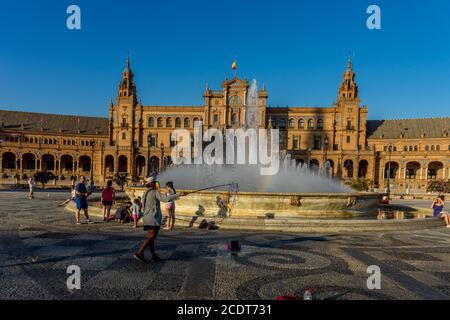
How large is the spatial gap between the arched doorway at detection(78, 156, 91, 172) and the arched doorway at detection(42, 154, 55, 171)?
653 centimetres

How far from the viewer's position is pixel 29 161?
243ft

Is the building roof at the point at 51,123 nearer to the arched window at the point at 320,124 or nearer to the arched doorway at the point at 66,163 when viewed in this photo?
the arched doorway at the point at 66,163

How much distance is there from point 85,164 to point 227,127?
3930cm

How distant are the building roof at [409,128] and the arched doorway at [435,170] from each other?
7.08 metres

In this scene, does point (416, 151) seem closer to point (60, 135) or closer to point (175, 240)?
point (175, 240)

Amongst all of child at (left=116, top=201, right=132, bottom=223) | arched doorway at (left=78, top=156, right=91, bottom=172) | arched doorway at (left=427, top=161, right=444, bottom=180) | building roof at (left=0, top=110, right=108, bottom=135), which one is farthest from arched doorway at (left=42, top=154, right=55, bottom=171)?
arched doorway at (left=427, top=161, right=444, bottom=180)

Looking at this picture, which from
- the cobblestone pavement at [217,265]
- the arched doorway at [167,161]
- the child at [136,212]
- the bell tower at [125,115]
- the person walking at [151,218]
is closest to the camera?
the cobblestone pavement at [217,265]

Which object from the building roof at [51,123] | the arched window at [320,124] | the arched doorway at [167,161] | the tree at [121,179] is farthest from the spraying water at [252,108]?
the building roof at [51,123]

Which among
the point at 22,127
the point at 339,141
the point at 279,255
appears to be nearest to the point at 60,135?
the point at 22,127

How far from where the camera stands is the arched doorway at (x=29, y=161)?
72500mm

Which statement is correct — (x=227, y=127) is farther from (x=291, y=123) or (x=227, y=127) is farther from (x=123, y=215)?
(x=123, y=215)

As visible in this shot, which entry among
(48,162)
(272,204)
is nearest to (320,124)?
(272,204)
